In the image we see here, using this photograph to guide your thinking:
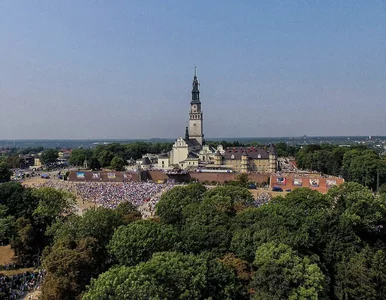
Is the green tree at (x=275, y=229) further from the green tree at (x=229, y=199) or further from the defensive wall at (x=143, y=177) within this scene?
the defensive wall at (x=143, y=177)

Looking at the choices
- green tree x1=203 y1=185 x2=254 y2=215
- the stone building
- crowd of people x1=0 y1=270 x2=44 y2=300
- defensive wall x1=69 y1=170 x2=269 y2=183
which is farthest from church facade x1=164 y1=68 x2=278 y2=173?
crowd of people x1=0 y1=270 x2=44 y2=300

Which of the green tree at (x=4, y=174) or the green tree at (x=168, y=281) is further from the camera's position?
the green tree at (x=4, y=174)

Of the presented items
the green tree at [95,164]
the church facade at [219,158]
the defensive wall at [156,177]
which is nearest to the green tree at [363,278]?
the defensive wall at [156,177]

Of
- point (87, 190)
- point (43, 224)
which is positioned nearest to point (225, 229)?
point (43, 224)

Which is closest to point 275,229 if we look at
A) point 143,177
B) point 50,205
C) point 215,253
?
point 215,253

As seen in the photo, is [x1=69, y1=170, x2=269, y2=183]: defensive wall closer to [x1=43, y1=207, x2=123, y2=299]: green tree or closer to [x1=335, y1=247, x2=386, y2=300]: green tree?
[x1=43, y1=207, x2=123, y2=299]: green tree
